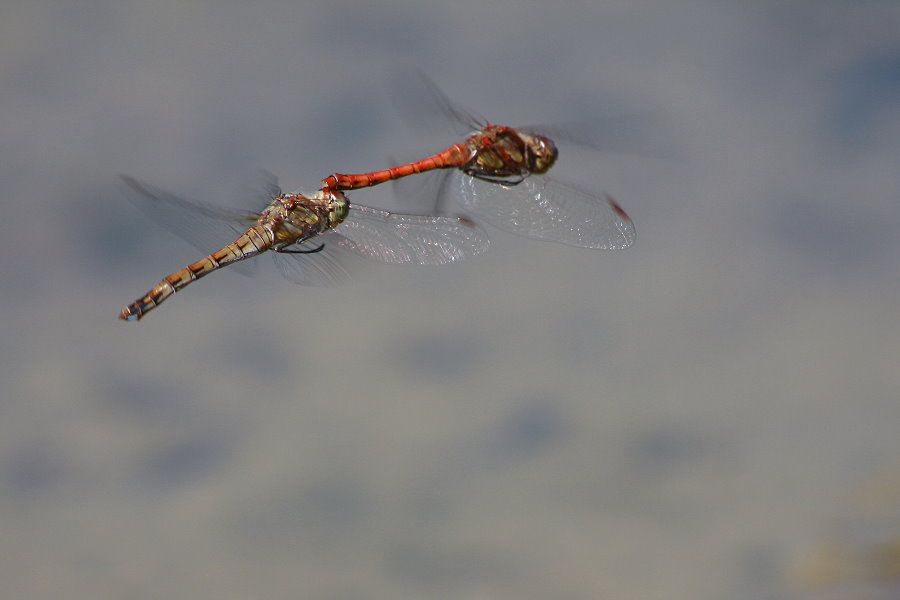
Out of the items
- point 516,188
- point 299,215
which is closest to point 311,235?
point 299,215

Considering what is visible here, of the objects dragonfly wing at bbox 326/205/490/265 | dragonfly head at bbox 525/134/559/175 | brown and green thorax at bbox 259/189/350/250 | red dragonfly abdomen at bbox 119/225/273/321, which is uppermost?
dragonfly head at bbox 525/134/559/175

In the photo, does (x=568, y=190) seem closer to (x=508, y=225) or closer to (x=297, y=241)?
Result: (x=508, y=225)

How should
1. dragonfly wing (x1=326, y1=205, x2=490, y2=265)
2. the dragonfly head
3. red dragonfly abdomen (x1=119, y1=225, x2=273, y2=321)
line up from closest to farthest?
1. red dragonfly abdomen (x1=119, y1=225, x2=273, y2=321)
2. the dragonfly head
3. dragonfly wing (x1=326, y1=205, x2=490, y2=265)

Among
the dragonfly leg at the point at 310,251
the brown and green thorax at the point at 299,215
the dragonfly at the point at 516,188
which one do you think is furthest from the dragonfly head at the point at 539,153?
the dragonfly leg at the point at 310,251

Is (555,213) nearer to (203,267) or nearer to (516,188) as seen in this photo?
(516,188)

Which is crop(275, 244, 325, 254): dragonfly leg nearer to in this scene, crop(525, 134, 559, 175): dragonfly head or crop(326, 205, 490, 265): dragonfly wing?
crop(326, 205, 490, 265): dragonfly wing

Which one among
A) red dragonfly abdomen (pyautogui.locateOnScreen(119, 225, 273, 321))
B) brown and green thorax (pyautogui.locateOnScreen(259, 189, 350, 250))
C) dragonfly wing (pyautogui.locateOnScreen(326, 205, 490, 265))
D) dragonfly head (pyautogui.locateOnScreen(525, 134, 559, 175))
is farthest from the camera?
dragonfly wing (pyautogui.locateOnScreen(326, 205, 490, 265))

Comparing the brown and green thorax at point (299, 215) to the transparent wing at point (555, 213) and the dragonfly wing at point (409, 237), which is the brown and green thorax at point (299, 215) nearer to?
the dragonfly wing at point (409, 237)

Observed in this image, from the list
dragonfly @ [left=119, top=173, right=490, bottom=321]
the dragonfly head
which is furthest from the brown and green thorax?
the dragonfly head
